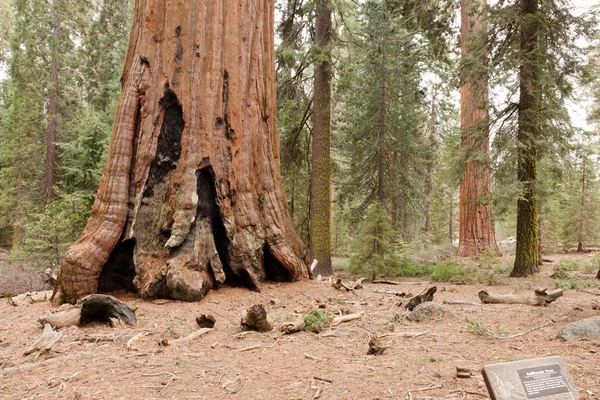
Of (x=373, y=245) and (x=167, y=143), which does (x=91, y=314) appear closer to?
(x=167, y=143)

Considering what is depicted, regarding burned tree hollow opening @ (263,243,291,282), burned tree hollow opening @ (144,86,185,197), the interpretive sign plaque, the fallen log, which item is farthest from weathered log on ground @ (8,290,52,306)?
the interpretive sign plaque

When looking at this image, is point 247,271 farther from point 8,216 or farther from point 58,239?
point 8,216

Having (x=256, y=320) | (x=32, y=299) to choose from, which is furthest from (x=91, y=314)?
(x=32, y=299)

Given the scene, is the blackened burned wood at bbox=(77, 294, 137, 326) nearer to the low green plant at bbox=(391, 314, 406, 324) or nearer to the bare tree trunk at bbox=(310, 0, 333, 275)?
the low green plant at bbox=(391, 314, 406, 324)

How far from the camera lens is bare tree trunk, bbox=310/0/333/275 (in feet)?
36.5

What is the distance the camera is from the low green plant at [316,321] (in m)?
4.55

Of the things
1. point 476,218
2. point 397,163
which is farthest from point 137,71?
point 476,218

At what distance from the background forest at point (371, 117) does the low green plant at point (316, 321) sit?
5734 millimetres

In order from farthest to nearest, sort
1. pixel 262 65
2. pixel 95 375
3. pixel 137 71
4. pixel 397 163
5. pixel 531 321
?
pixel 397 163
pixel 262 65
pixel 137 71
pixel 531 321
pixel 95 375

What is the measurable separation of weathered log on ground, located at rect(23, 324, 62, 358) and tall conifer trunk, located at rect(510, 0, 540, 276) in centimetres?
944

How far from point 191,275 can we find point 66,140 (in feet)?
56.0

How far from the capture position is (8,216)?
20.8m

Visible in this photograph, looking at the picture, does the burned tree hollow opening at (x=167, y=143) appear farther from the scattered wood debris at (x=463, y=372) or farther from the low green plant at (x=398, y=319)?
the scattered wood debris at (x=463, y=372)

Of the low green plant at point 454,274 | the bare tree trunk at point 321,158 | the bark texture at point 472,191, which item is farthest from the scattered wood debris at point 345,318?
the bark texture at point 472,191
